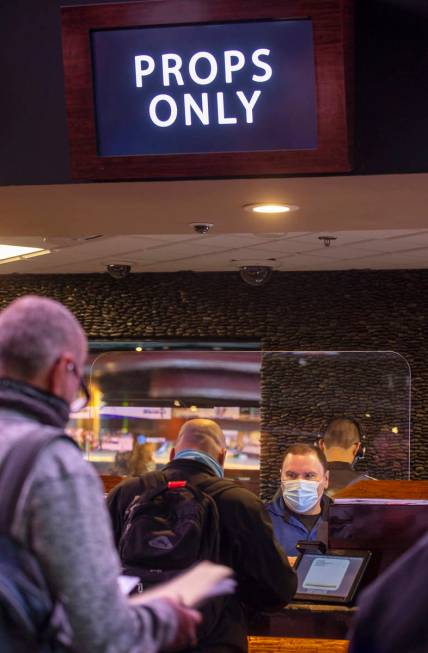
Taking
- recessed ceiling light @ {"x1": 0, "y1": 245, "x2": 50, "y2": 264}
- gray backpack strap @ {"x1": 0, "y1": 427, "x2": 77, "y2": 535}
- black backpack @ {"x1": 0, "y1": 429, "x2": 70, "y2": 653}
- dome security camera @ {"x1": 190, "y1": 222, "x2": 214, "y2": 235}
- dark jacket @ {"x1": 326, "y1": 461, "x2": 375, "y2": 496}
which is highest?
dome security camera @ {"x1": 190, "y1": 222, "x2": 214, "y2": 235}

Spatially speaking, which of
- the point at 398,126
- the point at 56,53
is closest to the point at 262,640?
the point at 398,126

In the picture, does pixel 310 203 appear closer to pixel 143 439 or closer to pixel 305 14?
pixel 305 14

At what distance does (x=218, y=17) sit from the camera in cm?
239

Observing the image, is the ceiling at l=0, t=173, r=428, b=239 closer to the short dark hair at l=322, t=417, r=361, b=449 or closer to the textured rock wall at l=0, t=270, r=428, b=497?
the short dark hair at l=322, t=417, r=361, b=449

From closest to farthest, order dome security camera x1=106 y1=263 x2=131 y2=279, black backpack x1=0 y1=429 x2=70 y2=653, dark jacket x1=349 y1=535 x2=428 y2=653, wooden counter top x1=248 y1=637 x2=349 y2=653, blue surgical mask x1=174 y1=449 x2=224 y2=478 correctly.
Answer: dark jacket x1=349 y1=535 x2=428 y2=653, black backpack x1=0 y1=429 x2=70 y2=653, blue surgical mask x1=174 y1=449 x2=224 y2=478, wooden counter top x1=248 y1=637 x2=349 y2=653, dome security camera x1=106 y1=263 x2=131 y2=279

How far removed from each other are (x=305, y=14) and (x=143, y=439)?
26.6ft

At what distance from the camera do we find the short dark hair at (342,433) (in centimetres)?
848

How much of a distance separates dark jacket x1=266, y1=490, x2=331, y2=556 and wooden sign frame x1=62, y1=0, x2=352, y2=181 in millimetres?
2863

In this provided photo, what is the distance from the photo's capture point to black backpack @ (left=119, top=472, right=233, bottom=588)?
9.05 feet

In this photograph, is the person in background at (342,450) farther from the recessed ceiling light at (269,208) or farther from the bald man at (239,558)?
the bald man at (239,558)

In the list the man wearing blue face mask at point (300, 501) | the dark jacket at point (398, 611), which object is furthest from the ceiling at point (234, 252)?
the dark jacket at point (398, 611)

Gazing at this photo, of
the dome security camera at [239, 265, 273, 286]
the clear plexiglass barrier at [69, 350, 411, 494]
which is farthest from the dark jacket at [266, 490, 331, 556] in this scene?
the clear plexiglass barrier at [69, 350, 411, 494]

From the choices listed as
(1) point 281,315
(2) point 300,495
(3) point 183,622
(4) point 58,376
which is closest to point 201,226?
(2) point 300,495

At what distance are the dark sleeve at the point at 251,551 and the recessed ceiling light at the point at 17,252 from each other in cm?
523
